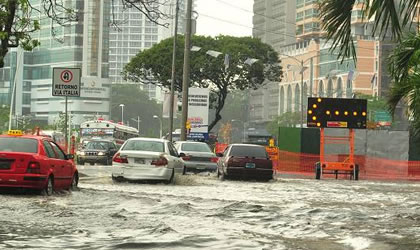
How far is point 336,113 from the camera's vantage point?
38.1 metres

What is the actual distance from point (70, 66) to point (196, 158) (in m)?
120

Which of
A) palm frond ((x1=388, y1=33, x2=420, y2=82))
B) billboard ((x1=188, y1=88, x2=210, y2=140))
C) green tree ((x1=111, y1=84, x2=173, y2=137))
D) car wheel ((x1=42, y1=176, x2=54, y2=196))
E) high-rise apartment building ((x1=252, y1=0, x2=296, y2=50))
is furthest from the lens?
green tree ((x1=111, y1=84, x2=173, y2=137))

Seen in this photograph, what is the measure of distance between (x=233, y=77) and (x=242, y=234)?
52137 mm

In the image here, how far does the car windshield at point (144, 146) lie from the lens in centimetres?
2711

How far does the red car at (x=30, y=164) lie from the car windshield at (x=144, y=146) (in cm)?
704

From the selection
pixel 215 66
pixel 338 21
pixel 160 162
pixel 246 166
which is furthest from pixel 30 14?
pixel 215 66

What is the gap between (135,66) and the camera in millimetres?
64938

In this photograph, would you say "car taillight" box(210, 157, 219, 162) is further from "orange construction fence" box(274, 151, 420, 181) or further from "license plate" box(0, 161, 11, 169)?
"license plate" box(0, 161, 11, 169)

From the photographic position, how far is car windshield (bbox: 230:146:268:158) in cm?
3303

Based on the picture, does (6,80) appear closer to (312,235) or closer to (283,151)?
(283,151)

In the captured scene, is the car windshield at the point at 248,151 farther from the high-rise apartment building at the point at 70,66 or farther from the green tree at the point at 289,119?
the high-rise apartment building at the point at 70,66

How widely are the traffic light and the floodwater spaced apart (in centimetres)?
1519

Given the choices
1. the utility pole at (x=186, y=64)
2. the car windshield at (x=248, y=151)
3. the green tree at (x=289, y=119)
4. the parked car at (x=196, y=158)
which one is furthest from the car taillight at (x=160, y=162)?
the green tree at (x=289, y=119)

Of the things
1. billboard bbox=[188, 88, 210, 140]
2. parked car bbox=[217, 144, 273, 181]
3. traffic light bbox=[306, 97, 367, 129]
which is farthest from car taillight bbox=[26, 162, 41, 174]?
billboard bbox=[188, 88, 210, 140]
